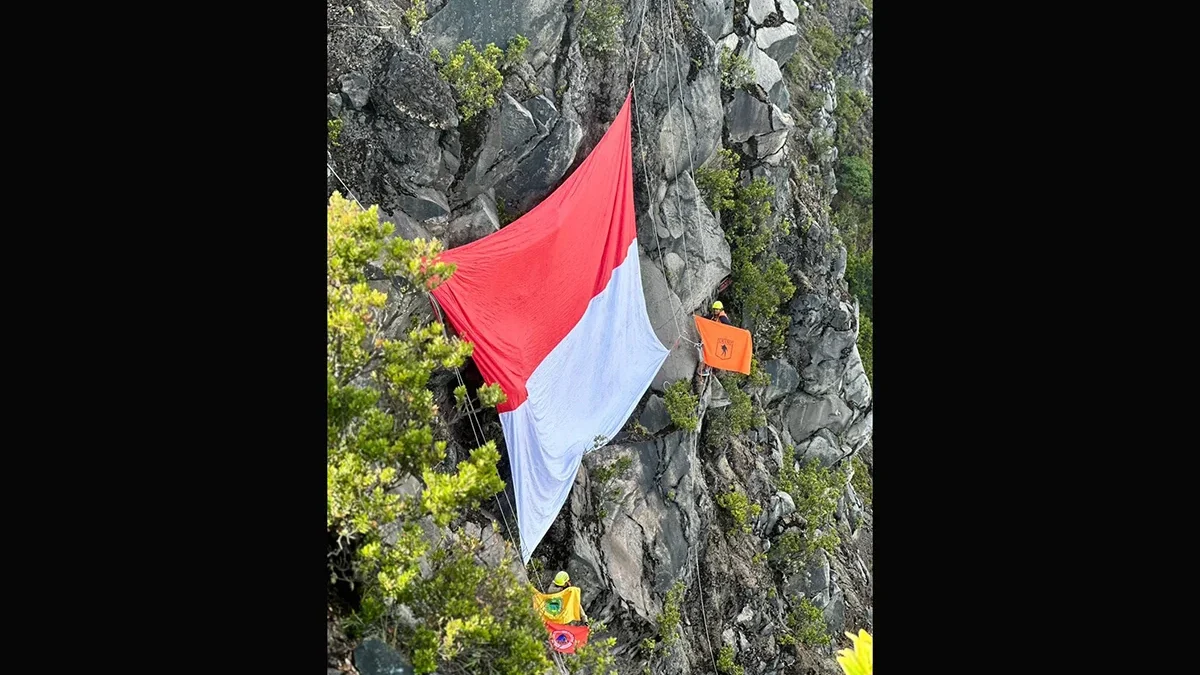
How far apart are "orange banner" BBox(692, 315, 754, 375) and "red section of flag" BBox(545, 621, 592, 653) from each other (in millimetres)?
4950

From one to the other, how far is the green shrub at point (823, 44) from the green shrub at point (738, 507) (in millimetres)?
9988

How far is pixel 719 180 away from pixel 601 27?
12.2 feet

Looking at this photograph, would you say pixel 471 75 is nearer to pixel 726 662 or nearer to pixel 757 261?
pixel 757 261

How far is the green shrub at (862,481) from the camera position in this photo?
20469mm

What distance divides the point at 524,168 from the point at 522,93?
924 mm

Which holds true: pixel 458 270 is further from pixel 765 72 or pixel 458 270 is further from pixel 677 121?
pixel 765 72

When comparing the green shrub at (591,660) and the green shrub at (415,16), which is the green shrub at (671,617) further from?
the green shrub at (415,16)

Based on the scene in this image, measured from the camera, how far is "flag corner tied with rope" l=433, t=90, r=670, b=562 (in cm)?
1023

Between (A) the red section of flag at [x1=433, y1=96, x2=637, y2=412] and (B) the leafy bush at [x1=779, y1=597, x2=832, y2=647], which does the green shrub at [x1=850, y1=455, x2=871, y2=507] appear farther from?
(A) the red section of flag at [x1=433, y1=96, x2=637, y2=412]

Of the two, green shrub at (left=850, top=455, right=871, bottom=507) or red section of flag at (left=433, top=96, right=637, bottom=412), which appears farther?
green shrub at (left=850, top=455, right=871, bottom=507)

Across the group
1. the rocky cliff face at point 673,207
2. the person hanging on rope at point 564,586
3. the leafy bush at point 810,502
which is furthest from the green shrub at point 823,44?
the person hanging on rope at point 564,586

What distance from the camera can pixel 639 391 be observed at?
12.6 m

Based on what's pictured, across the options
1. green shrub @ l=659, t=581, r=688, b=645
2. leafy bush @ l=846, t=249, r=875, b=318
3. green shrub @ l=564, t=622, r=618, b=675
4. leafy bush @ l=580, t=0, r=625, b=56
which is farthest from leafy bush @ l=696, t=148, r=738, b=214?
green shrub @ l=564, t=622, r=618, b=675

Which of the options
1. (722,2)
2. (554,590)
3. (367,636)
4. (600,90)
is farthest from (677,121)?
(367,636)
